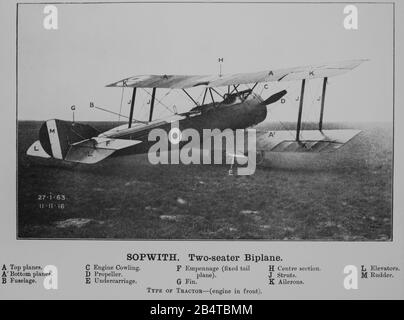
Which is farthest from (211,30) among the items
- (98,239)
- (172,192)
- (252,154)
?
(98,239)

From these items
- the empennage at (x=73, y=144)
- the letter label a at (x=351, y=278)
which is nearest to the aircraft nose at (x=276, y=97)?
the empennage at (x=73, y=144)

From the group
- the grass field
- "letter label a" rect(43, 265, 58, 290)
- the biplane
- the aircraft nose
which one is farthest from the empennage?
the aircraft nose

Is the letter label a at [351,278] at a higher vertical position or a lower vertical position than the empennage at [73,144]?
lower

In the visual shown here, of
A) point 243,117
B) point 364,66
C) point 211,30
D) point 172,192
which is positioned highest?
point 211,30

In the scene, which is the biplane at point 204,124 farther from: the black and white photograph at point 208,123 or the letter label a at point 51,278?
the letter label a at point 51,278

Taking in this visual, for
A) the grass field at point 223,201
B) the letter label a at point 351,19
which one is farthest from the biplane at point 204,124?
the letter label a at point 351,19

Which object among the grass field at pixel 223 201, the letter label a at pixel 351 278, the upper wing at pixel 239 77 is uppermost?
the upper wing at pixel 239 77

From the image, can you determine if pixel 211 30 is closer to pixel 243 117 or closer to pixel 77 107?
pixel 243 117

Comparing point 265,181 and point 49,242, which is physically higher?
point 265,181
